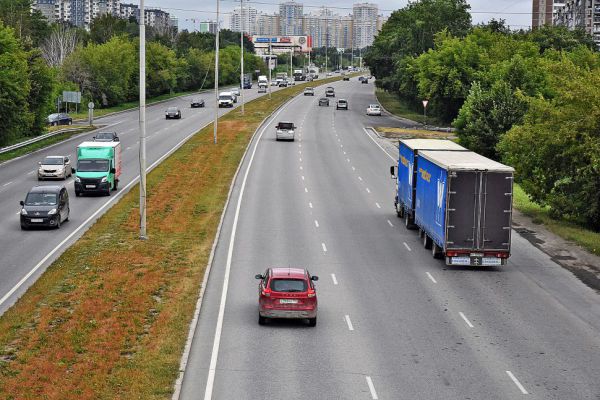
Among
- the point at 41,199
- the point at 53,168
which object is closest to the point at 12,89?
the point at 53,168

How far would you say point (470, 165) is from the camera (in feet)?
114

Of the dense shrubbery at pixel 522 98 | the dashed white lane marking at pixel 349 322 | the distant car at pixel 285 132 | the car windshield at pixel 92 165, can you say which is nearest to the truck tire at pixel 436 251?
the dashed white lane marking at pixel 349 322

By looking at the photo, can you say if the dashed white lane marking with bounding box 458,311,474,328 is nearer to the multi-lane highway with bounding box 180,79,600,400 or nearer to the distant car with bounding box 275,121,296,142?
the multi-lane highway with bounding box 180,79,600,400

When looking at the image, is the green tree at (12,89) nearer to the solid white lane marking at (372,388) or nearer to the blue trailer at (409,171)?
the blue trailer at (409,171)

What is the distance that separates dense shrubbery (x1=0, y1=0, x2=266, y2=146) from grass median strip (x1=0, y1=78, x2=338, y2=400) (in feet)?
99.1

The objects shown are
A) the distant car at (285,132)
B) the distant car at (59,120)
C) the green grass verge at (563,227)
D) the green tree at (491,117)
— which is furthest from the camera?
the distant car at (59,120)

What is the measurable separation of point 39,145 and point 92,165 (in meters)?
27.0

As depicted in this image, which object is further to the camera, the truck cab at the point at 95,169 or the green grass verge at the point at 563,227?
the truck cab at the point at 95,169

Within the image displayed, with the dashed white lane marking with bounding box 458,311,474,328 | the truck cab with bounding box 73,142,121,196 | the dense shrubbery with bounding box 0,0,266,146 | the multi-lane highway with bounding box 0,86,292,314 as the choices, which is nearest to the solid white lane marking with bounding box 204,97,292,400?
the multi-lane highway with bounding box 0,86,292,314

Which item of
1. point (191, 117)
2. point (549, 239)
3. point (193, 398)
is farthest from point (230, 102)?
point (193, 398)

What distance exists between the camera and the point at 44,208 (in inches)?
1656

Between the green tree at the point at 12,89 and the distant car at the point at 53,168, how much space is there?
48.0 feet

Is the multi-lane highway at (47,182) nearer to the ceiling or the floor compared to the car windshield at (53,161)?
nearer to the floor

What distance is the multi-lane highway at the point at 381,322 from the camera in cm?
2134
